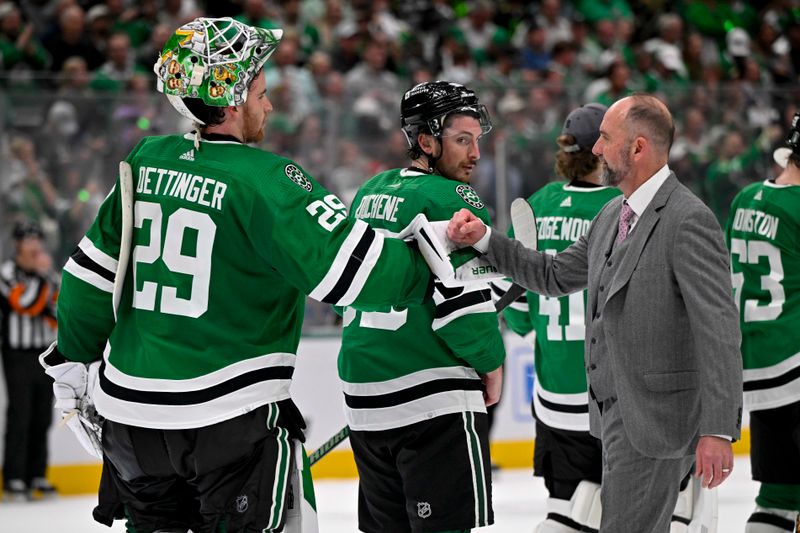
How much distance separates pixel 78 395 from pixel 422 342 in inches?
36.9

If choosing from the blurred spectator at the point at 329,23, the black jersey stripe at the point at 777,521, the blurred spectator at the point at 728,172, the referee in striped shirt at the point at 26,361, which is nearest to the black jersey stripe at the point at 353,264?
the black jersey stripe at the point at 777,521

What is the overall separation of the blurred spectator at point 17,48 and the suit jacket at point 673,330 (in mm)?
6305

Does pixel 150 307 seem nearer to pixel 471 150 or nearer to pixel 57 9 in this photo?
pixel 471 150

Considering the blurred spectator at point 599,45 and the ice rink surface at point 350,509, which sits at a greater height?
the blurred spectator at point 599,45

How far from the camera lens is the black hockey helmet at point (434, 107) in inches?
133

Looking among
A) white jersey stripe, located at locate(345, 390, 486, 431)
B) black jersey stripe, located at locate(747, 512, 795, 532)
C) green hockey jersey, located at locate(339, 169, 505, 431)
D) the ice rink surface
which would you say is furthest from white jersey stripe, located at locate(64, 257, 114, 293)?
the ice rink surface

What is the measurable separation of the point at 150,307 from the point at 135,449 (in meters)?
0.33

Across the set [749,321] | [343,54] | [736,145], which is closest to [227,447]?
[749,321]

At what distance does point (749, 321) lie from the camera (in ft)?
13.6

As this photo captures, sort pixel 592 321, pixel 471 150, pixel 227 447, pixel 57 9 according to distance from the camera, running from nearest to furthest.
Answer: pixel 227 447 < pixel 592 321 < pixel 471 150 < pixel 57 9

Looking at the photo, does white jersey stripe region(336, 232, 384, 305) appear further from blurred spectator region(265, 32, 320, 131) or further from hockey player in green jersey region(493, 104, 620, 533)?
blurred spectator region(265, 32, 320, 131)

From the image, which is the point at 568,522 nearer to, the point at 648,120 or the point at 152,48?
the point at 648,120

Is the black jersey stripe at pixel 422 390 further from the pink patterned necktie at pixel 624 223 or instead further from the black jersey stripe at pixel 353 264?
the black jersey stripe at pixel 353 264

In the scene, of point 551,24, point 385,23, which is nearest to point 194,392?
point 385,23
